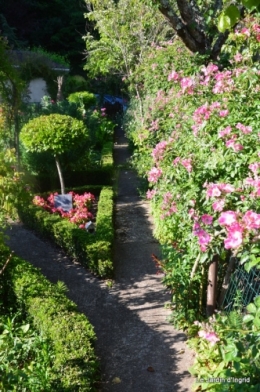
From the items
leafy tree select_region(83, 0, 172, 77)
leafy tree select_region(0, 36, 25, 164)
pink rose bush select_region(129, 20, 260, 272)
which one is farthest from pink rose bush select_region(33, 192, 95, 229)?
leafy tree select_region(83, 0, 172, 77)

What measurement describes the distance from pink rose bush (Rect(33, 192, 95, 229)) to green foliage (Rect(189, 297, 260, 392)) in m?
4.01

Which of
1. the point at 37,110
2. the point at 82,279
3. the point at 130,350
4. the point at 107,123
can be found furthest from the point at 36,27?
the point at 130,350

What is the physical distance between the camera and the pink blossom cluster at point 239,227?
6.48 ft

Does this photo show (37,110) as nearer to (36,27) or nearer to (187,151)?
(187,151)

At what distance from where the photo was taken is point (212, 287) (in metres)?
4.01

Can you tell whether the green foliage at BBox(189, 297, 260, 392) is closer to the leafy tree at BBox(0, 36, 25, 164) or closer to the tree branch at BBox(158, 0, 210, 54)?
the tree branch at BBox(158, 0, 210, 54)

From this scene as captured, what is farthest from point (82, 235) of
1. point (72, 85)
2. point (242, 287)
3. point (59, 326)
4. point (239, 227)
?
point (72, 85)

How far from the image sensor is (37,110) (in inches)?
484

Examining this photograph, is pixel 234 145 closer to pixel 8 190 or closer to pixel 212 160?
pixel 212 160

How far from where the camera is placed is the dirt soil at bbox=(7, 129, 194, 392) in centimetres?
373

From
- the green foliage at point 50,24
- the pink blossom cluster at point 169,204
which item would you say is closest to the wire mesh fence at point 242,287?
the pink blossom cluster at point 169,204

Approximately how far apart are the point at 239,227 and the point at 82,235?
4.39 metres

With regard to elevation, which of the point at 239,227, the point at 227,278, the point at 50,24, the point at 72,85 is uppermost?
the point at 50,24

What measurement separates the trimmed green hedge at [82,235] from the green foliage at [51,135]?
116cm
